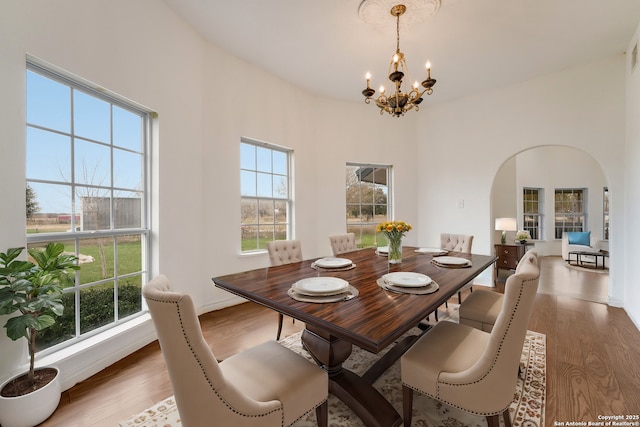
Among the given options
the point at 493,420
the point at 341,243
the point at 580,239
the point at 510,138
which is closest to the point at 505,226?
the point at 510,138

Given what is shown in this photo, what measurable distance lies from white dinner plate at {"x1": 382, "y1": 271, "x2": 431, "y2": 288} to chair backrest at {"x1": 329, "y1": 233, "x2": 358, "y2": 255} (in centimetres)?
143

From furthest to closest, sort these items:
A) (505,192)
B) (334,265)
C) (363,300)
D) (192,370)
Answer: (505,192) < (334,265) < (363,300) < (192,370)

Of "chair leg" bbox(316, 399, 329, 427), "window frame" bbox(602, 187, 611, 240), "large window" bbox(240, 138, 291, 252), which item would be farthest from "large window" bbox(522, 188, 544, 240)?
"chair leg" bbox(316, 399, 329, 427)

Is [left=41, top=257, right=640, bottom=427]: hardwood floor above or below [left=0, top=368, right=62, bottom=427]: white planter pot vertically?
below

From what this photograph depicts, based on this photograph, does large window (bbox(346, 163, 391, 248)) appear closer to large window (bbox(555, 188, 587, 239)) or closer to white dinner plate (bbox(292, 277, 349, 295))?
white dinner plate (bbox(292, 277, 349, 295))

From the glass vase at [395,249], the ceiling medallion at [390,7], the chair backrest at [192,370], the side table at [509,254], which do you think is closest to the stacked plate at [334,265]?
the glass vase at [395,249]

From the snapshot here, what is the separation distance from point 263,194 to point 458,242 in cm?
268

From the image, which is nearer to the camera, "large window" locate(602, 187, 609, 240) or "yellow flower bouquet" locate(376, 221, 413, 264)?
"yellow flower bouquet" locate(376, 221, 413, 264)

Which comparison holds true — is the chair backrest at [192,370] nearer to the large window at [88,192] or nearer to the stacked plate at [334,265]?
the stacked plate at [334,265]

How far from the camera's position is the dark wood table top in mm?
1079

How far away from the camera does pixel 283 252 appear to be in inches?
109

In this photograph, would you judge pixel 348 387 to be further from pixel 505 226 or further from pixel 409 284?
pixel 505 226

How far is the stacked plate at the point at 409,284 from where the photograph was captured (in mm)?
1525

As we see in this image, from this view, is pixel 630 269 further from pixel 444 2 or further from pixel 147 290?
pixel 147 290
